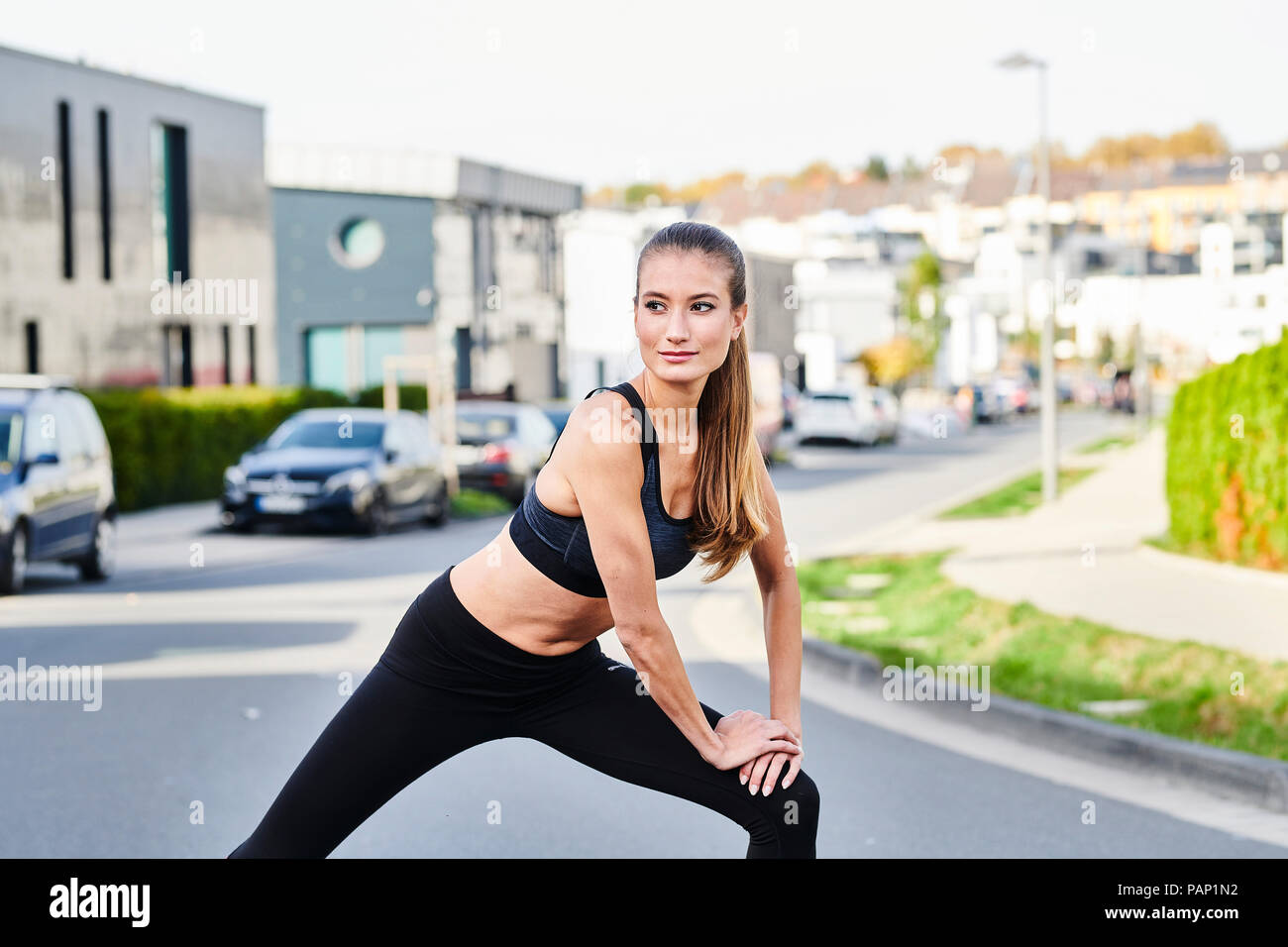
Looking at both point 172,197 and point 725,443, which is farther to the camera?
point 172,197

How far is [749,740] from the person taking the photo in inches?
137

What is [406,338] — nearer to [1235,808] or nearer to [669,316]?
[1235,808]

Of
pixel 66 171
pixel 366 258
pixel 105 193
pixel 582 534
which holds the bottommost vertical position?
pixel 582 534

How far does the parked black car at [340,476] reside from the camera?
65.8 feet

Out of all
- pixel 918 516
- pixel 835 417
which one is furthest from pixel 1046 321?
pixel 835 417

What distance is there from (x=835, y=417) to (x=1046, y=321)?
23554 mm

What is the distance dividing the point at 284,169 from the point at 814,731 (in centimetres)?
4065

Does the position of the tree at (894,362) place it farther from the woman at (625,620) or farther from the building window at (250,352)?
the woman at (625,620)

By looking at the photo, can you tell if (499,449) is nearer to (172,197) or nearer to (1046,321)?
(1046,321)

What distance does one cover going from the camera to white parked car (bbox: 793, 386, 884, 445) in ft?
154

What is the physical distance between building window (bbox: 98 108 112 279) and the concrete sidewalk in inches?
666

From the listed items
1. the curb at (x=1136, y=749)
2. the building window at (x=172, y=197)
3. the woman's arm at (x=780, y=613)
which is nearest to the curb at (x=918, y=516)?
the curb at (x=1136, y=749)
